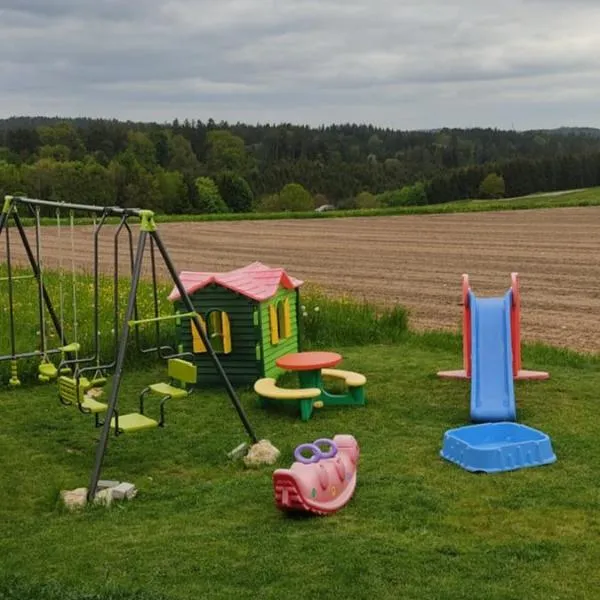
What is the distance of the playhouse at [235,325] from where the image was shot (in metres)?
10.8

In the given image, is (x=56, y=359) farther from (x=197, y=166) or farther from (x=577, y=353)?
(x=197, y=166)

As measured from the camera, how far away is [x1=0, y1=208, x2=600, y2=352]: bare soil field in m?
17.2

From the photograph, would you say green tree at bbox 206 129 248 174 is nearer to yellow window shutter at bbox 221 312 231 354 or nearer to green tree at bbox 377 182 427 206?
green tree at bbox 377 182 427 206

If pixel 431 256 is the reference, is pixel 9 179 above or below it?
above

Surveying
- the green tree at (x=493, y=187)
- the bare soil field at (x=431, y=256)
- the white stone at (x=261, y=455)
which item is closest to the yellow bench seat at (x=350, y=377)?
the white stone at (x=261, y=455)

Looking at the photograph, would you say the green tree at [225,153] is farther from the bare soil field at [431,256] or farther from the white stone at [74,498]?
the white stone at [74,498]

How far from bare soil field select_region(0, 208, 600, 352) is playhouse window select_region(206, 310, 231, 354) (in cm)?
525

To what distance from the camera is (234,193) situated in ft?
301

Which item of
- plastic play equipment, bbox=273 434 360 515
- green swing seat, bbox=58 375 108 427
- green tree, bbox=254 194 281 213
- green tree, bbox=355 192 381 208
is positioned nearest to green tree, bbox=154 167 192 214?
green tree, bbox=254 194 281 213

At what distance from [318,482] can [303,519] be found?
0.28 meters

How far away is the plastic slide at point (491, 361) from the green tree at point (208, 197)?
7648 cm

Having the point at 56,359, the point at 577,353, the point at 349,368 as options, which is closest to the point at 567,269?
the point at 577,353

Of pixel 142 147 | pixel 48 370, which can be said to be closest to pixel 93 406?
pixel 48 370

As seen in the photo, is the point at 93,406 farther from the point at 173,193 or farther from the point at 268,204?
the point at 268,204
